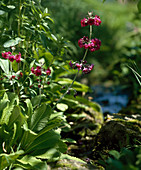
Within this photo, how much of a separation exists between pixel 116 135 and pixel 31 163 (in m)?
0.88

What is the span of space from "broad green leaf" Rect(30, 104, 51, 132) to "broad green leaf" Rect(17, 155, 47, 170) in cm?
27

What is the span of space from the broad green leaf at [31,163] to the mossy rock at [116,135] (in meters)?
0.62

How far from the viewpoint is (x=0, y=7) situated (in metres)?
2.13

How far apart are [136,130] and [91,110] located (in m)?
1.16

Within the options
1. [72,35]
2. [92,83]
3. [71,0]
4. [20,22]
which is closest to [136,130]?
[20,22]

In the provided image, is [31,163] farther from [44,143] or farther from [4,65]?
[4,65]

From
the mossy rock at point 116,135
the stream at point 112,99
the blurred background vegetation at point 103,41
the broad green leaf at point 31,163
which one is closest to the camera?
the broad green leaf at point 31,163

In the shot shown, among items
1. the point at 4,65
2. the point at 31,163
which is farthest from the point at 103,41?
the point at 31,163

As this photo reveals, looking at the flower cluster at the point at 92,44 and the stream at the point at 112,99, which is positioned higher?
the flower cluster at the point at 92,44

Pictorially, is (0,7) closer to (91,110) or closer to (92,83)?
(91,110)

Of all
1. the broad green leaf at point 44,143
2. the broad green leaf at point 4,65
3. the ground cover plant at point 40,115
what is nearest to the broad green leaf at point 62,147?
the ground cover plant at point 40,115

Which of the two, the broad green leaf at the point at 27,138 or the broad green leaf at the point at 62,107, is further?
the broad green leaf at the point at 62,107

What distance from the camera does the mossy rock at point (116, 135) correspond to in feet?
6.90

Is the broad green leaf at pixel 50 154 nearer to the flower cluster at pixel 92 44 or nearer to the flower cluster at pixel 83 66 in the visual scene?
the flower cluster at pixel 83 66
